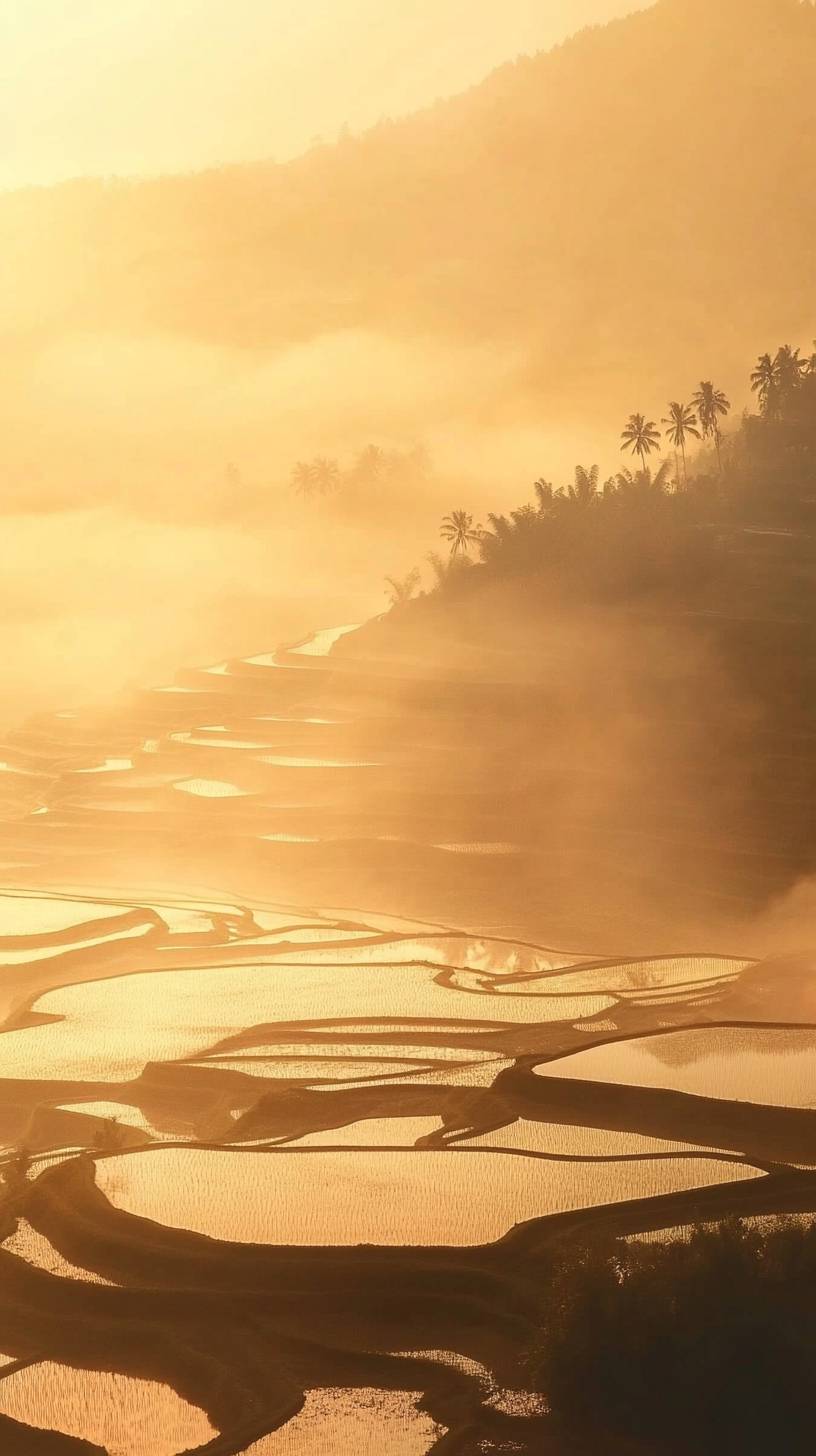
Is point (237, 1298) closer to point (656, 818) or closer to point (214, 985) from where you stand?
point (214, 985)

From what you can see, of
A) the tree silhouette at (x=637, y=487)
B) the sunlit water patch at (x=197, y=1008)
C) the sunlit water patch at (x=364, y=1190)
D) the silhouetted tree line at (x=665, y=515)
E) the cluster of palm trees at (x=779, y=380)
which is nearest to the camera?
Answer: the sunlit water patch at (x=364, y=1190)

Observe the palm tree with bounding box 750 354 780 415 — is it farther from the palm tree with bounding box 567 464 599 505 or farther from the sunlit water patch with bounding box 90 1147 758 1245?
the sunlit water patch with bounding box 90 1147 758 1245

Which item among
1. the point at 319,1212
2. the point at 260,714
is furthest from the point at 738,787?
the point at 319,1212

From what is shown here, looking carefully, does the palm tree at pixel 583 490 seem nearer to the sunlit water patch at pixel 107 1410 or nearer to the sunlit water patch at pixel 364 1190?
the sunlit water patch at pixel 364 1190

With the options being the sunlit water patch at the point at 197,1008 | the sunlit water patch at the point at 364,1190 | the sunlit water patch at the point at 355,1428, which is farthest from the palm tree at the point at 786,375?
the sunlit water patch at the point at 355,1428

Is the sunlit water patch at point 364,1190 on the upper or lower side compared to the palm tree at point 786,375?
lower

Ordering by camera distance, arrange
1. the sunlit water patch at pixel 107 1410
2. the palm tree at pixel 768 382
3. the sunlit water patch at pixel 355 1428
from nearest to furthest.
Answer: the sunlit water patch at pixel 355 1428 < the sunlit water patch at pixel 107 1410 < the palm tree at pixel 768 382
